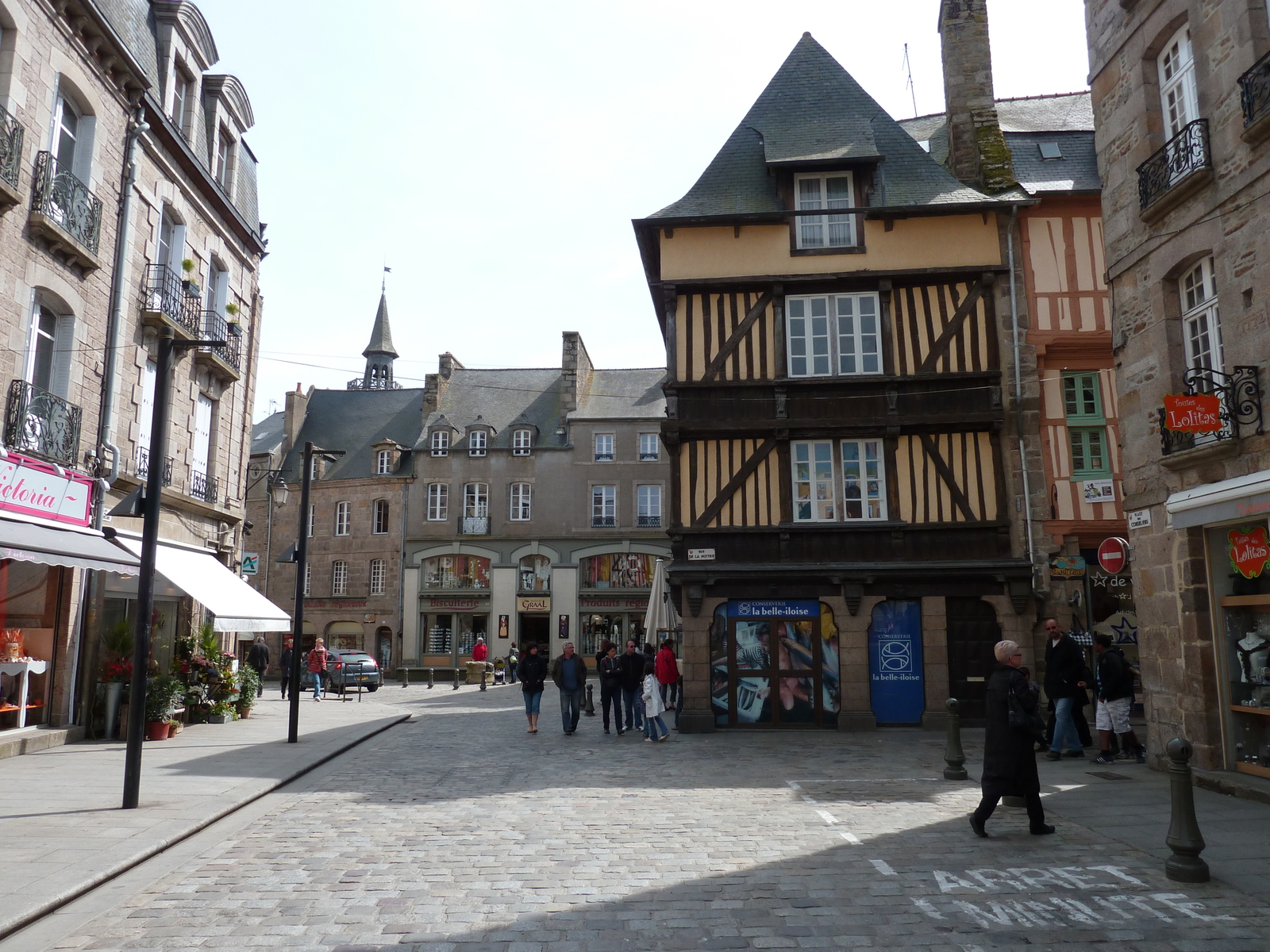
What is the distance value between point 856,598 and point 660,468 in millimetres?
22321

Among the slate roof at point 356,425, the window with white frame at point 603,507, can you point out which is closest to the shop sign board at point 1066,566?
the window with white frame at point 603,507

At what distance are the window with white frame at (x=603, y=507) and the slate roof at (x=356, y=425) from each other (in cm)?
801

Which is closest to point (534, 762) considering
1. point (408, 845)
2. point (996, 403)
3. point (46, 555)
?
point (408, 845)

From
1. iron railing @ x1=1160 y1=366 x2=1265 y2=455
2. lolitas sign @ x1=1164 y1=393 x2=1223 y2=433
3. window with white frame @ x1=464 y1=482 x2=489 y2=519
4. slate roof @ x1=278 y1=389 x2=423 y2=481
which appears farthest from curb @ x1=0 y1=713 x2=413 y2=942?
slate roof @ x1=278 y1=389 x2=423 y2=481

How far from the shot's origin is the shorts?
11586mm

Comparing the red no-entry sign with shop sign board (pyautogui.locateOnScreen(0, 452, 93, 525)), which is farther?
the red no-entry sign

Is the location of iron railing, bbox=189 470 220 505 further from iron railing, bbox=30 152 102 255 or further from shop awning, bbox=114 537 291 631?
iron railing, bbox=30 152 102 255

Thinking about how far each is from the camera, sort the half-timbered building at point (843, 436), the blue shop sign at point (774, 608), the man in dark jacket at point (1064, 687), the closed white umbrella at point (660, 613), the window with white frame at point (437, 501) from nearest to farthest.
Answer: the man in dark jacket at point (1064, 687) → the half-timbered building at point (843, 436) → the blue shop sign at point (774, 608) → the closed white umbrella at point (660, 613) → the window with white frame at point (437, 501)

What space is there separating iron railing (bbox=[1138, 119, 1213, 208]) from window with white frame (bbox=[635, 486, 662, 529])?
27.6m

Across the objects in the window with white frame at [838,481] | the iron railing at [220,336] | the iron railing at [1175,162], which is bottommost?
the window with white frame at [838,481]

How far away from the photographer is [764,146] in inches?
701

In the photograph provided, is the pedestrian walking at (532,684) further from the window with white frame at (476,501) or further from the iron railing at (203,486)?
the window with white frame at (476,501)

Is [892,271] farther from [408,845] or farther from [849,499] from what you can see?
[408,845]

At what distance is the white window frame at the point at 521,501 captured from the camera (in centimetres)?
3859
